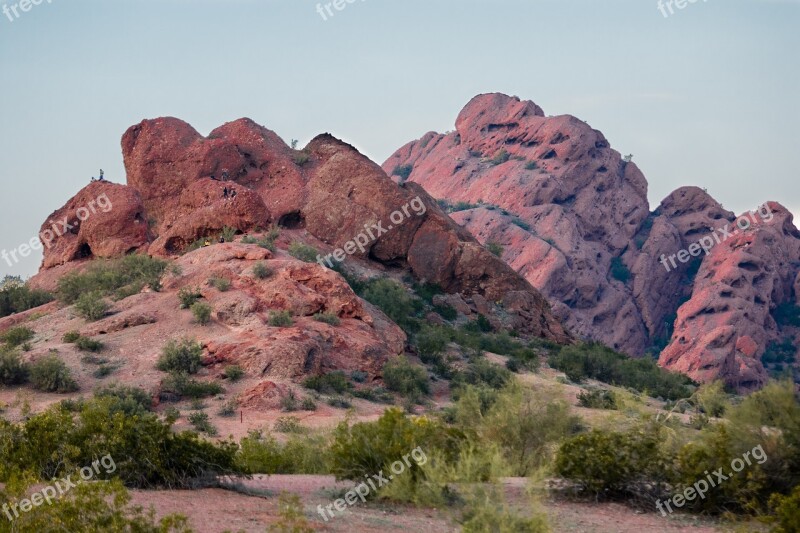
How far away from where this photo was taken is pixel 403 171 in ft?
294

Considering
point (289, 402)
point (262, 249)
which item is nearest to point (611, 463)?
point (289, 402)

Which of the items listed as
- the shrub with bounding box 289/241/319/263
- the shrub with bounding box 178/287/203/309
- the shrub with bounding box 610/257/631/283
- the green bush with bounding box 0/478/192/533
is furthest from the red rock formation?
the green bush with bounding box 0/478/192/533

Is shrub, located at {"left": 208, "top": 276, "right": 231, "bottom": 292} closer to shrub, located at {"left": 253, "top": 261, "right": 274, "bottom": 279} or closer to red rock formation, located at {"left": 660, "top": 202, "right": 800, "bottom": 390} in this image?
shrub, located at {"left": 253, "top": 261, "right": 274, "bottom": 279}

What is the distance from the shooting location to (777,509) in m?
8.19

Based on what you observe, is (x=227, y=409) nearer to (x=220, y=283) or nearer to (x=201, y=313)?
(x=201, y=313)

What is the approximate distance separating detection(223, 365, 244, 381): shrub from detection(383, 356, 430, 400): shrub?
4.18 metres

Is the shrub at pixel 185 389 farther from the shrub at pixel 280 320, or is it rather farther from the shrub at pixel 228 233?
the shrub at pixel 228 233

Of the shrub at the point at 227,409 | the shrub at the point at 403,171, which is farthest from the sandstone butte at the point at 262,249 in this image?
the shrub at the point at 403,171

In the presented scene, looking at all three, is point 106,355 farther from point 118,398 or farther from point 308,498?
point 308,498

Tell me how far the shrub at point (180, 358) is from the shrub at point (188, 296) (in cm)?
290

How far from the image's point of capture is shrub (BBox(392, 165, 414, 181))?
3479 inches

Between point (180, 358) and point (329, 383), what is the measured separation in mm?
3939

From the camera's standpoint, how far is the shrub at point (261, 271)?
27219 millimetres

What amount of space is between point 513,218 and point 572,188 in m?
6.38
